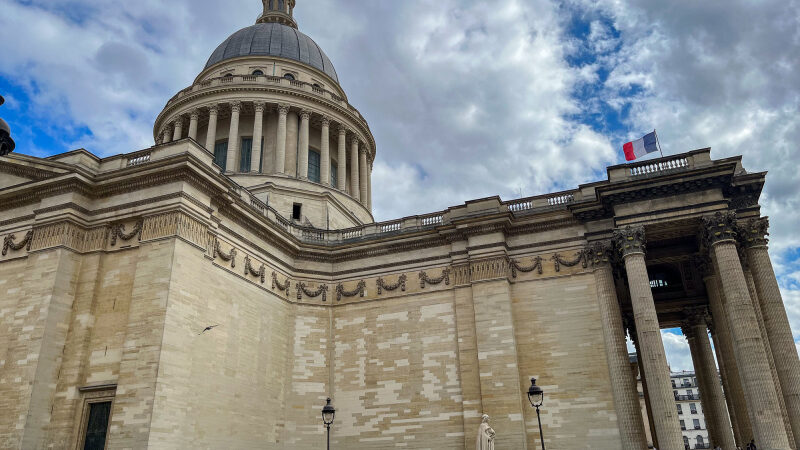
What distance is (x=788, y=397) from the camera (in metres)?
22.0

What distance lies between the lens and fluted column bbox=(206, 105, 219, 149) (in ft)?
119

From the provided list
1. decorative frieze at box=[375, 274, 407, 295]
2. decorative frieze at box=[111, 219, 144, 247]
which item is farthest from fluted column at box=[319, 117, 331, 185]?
decorative frieze at box=[111, 219, 144, 247]

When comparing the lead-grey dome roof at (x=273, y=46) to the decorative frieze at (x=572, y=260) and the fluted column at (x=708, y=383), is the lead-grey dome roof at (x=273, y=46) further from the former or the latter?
the fluted column at (x=708, y=383)

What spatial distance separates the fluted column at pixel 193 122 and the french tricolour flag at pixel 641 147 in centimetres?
2537

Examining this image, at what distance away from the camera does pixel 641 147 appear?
27.3 metres

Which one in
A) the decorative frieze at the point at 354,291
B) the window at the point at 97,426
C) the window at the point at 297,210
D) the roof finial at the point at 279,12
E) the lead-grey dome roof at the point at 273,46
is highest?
the roof finial at the point at 279,12

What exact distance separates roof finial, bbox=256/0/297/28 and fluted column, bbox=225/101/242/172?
1541 centimetres

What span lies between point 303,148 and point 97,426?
2169cm

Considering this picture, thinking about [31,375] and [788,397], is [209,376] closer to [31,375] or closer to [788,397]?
[31,375]

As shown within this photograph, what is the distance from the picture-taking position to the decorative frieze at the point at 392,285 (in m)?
28.7

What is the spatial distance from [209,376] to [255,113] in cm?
2012

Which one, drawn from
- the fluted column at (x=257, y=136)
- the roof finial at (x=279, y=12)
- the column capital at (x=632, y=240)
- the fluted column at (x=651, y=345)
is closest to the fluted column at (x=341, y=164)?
the fluted column at (x=257, y=136)

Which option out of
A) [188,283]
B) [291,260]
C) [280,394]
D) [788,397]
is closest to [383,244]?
[291,260]

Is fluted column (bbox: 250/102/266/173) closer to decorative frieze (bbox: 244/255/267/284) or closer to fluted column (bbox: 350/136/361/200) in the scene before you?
fluted column (bbox: 350/136/361/200)
